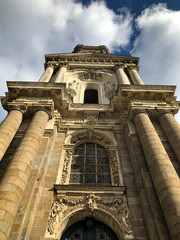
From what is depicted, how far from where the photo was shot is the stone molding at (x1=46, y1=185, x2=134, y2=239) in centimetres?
748

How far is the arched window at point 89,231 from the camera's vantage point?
7.70 meters

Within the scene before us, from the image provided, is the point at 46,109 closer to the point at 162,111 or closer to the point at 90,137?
the point at 90,137

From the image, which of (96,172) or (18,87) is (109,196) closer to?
(96,172)

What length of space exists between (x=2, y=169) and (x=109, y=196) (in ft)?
17.7

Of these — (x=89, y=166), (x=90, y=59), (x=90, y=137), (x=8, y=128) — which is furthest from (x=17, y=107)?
(x=90, y=59)

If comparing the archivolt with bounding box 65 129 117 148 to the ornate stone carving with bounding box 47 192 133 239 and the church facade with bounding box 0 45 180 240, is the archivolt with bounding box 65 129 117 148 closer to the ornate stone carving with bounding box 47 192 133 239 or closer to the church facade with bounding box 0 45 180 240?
the church facade with bounding box 0 45 180 240

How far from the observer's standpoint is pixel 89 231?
7.84 meters

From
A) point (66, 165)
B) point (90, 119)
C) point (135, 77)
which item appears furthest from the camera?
point (135, 77)

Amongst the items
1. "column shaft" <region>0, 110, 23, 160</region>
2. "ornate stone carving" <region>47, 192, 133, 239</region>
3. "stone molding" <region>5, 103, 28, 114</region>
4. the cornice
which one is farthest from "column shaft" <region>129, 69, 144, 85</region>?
"ornate stone carving" <region>47, 192, 133, 239</region>

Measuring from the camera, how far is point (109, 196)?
8.67m

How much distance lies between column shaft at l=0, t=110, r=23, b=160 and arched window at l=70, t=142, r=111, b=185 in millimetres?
3856

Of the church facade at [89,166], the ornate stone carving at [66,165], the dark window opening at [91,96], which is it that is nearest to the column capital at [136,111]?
the church facade at [89,166]

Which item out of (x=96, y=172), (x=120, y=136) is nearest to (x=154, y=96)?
(x=120, y=136)

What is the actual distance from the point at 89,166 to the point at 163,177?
4572mm
